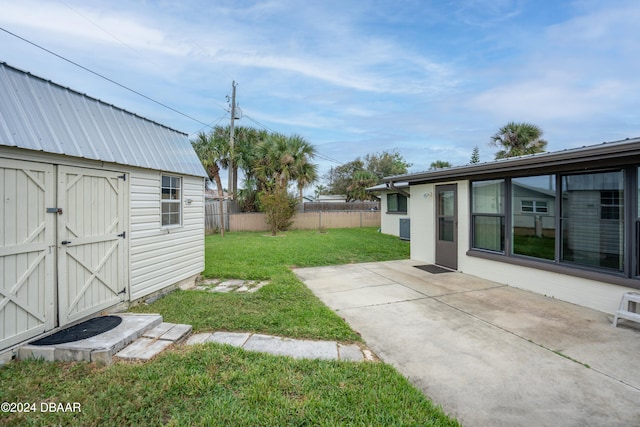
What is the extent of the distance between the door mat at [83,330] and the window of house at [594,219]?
21.8 feet

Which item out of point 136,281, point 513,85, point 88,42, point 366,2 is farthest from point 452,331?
point 513,85

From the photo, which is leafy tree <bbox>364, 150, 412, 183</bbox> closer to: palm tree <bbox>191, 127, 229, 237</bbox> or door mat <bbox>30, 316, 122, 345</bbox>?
palm tree <bbox>191, 127, 229, 237</bbox>

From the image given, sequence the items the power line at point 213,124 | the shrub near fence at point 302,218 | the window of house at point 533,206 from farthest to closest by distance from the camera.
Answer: the power line at point 213,124 < the shrub near fence at point 302,218 < the window of house at point 533,206

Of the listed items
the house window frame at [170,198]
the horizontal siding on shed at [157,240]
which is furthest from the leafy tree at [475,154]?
the house window frame at [170,198]

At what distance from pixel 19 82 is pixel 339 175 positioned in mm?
32617

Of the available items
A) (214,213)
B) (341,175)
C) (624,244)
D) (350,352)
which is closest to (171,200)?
(350,352)

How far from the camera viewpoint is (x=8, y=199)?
9.02 ft

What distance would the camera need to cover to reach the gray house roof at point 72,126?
2814 mm

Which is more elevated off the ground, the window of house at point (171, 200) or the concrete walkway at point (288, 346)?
the window of house at point (171, 200)

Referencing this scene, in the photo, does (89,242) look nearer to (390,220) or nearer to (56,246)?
(56,246)

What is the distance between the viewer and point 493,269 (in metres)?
5.84

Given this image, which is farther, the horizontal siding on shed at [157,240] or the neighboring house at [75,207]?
the horizontal siding on shed at [157,240]

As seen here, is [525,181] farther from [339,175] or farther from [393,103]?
[339,175]

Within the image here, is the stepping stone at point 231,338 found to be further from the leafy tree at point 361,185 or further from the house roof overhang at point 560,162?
the leafy tree at point 361,185
